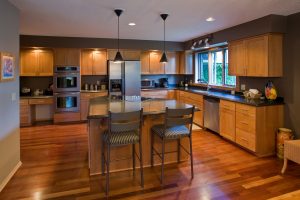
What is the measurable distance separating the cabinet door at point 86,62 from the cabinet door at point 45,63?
33.3 inches

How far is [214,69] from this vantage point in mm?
6160

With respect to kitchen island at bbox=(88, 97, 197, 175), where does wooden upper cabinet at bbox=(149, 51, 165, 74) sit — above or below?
above

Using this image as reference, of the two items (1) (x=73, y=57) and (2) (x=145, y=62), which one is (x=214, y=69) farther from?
(1) (x=73, y=57)

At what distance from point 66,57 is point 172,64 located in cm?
326

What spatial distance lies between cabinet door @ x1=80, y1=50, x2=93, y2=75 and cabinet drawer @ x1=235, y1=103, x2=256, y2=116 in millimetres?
4146

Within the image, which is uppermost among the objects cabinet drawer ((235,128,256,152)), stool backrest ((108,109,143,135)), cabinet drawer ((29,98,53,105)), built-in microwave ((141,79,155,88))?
built-in microwave ((141,79,155,88))

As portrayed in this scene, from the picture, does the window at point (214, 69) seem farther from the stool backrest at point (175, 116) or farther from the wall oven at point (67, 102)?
the wall oven at point (67, 102)

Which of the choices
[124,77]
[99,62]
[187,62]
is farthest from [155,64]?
[99,62]

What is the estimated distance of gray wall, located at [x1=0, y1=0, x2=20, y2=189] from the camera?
2.79 metres

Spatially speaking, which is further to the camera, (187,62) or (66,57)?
(187,62)

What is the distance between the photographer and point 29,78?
248 inches

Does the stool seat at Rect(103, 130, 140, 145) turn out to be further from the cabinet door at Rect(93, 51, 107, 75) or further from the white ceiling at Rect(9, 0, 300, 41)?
the cabinet door at Rect(93, 51, 107, 75)

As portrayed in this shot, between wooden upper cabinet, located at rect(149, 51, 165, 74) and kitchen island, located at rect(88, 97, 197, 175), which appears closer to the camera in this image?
kitchen island, located at rect(88, 97, 197, 175)

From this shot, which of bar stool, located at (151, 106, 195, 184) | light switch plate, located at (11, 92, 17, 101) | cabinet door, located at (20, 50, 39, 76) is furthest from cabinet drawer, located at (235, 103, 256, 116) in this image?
cabinet door, located at (20, 50, 39, 76)
